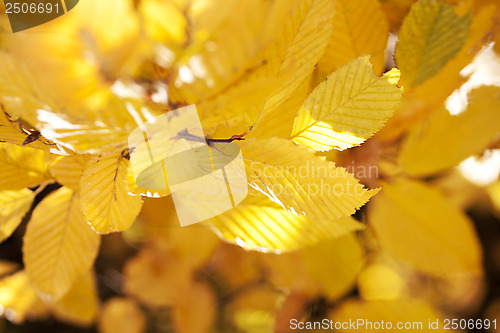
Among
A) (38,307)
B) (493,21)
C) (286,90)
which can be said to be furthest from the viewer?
(38,307)

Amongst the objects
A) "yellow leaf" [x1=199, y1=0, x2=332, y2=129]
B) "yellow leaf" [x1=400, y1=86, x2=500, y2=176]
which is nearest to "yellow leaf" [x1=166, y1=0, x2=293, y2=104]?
"yellow leaf" [x1=199, y1=0, x2=332, y2=129]

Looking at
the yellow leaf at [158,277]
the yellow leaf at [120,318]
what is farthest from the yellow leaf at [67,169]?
the yellow leaf at [120,318]

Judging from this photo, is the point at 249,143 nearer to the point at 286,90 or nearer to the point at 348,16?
the point at 286,90

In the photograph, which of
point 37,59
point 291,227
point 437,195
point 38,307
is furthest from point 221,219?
point 38,307

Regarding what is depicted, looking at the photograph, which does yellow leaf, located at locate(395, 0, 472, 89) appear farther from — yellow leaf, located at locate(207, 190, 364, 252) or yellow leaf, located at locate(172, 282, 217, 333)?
yellow leaf, located at locate(172, 282, 217, 333)

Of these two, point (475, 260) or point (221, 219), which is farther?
point (475, 260)

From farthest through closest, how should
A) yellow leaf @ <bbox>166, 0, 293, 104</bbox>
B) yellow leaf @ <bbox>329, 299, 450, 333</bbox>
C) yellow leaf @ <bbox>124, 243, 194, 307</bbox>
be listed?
yellow leaf @ <bbox>124, 243, 194, 307</bbox>
yellow leaf @ <bbox>329, 299, 450, 333</bbox>
yellow leaf @ <bbox>166, 0, 293, 104</bbox>

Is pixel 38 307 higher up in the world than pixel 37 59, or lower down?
lower down

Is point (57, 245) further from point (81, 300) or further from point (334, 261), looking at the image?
point (334, 261)
